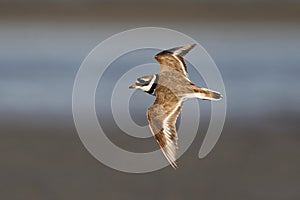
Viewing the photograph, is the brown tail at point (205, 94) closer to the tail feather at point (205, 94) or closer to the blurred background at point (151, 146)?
the tail feather at point (205, 94)

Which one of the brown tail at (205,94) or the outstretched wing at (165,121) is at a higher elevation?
the brown tail at (205,94)

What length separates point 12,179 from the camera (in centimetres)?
147

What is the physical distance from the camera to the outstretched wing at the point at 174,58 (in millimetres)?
662

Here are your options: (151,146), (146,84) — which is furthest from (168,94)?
(151,146)

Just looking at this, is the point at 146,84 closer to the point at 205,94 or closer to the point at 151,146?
the point at 205,94

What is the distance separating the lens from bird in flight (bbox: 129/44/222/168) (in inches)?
24.8

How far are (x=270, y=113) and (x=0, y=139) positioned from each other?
0.57m

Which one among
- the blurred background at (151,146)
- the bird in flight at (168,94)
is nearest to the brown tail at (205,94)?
the bird in flight at (168,94)

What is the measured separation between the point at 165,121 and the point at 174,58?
7 cm

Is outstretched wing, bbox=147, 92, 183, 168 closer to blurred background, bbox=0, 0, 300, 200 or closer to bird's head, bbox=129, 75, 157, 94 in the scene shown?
bird's head, bbox=129, 75, 157, 94

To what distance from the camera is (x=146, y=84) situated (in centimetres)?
65

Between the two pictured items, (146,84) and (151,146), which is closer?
(146,84)

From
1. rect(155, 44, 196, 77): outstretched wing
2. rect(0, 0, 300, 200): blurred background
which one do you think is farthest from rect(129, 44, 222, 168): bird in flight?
rect(0, 0, 300, 200): blurred background

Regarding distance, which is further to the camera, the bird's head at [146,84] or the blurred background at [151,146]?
the blurred background at [151,146]
